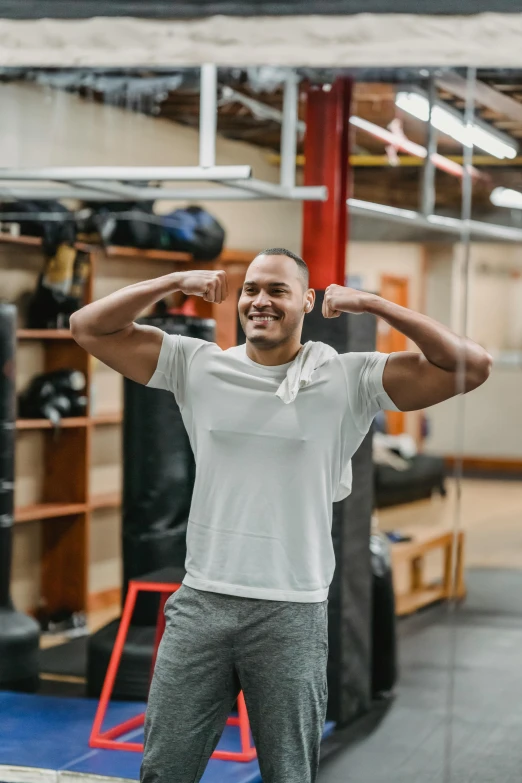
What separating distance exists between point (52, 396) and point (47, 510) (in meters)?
0.55

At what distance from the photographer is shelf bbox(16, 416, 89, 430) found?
17.3 feet

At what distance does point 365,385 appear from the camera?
2352 millimetres

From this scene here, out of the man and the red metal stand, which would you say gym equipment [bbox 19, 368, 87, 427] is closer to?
the red metal stand

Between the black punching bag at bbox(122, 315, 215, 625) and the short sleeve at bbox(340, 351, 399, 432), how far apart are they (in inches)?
71.8

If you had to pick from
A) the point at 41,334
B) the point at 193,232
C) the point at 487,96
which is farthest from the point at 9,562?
the point at 487,96

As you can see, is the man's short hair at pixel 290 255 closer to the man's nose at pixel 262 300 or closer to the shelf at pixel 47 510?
the man's nose at pixel 262 300

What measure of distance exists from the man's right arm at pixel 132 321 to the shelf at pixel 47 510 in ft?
9.85

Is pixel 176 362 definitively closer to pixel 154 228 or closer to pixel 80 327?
pixel 80 327

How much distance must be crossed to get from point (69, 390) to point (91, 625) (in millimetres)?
1187

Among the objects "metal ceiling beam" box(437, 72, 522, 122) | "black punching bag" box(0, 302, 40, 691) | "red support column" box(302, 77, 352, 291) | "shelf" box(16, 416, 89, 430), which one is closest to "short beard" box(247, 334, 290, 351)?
"metal ceiling beam" box(437, 72, 522, 122)

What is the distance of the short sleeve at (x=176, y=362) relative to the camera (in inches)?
95.4

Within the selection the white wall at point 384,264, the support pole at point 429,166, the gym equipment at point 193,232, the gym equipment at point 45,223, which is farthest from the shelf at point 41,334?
the white wall at point 384,264

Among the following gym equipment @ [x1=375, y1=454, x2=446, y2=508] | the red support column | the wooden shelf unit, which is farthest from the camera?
gym equipment @ [x1=375, y1=454, x2=446, y2=508]

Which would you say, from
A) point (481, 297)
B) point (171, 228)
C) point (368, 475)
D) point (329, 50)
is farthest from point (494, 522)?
point (329, 50)
